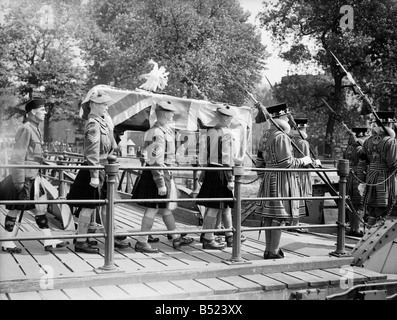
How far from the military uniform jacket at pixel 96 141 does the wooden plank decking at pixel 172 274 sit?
1099mm

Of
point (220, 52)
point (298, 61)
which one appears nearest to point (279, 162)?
point (298, 61)

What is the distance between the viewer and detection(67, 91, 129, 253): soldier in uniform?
5699mm

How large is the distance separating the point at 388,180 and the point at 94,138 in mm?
4986

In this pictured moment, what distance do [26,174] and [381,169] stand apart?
18.3ft

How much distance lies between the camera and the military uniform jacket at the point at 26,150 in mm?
5648

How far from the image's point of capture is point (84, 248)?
574 cm

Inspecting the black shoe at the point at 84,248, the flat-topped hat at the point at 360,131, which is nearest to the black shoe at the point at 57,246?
the black shoe at the point at 84,248

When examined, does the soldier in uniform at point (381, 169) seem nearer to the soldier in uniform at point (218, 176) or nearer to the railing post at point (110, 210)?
the soldier in uniform at point (218, 176)

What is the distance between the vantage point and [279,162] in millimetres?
5859

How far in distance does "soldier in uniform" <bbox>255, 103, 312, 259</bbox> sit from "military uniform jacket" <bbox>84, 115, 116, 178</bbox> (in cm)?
196

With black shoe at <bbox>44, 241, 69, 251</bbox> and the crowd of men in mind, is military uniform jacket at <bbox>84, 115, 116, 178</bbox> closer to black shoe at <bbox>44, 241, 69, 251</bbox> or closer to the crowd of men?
the crowd of men
